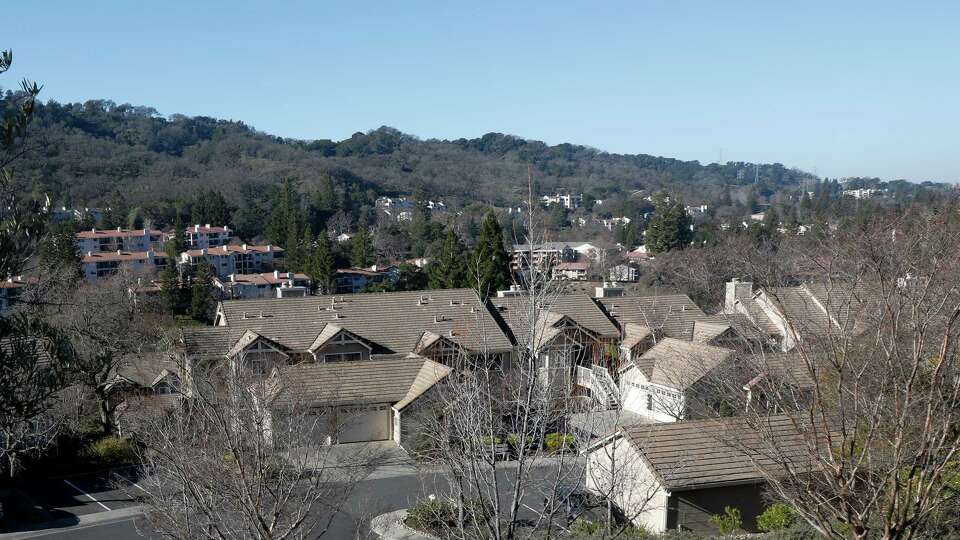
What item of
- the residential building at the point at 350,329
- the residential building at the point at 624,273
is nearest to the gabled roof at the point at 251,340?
the residential building at the point at 350,329

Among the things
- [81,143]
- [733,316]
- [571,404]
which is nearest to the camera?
[571,404]

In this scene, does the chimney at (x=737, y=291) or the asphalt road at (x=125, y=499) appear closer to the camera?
the asphalt road at (x=125, y=499)

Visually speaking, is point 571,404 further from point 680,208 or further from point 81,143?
point 81,143

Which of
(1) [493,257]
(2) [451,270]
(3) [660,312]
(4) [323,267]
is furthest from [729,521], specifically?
(4) [323,267]

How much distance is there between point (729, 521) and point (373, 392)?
1152cm

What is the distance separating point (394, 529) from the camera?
1565cm

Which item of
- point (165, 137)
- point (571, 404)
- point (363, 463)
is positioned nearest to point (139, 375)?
point (363, 463)

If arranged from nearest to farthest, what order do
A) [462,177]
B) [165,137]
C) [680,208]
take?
[680,208] → [165,137] → [462,177]

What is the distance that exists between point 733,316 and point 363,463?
43.9ft

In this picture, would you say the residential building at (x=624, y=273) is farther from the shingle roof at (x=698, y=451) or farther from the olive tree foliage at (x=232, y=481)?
the olive tree foliage at (x=232, y=481)

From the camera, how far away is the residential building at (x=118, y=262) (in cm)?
5194

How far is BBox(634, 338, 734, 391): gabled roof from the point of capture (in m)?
19.7

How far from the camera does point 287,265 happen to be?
56312 millimetres

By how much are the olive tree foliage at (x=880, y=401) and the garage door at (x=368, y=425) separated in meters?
11.5
